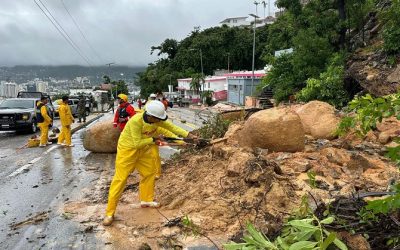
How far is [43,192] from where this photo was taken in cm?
791

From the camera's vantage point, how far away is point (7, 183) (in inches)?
343

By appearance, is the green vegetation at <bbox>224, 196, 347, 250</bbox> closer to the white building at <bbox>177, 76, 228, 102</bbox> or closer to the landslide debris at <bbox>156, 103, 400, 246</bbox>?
the landslide debris at <bbox>156, 103, 400, 246</bbox>

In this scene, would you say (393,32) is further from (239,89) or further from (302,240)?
(239,89)

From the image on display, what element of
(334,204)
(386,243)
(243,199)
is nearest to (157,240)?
(243,199)

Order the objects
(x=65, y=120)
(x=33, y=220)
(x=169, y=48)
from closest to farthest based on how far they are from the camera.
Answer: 1. (x=33, y=220)
2. (x=65, y=120)
3. (x=169, y=48)

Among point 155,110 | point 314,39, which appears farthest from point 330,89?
point 155,110

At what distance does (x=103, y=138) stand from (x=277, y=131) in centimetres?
588

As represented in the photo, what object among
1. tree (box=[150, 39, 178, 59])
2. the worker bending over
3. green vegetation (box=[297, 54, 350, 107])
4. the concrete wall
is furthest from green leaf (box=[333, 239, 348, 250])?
tree (box=[150, 39, 178, 59])

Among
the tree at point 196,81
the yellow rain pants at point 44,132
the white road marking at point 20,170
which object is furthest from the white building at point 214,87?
the white road marking at point 20,170

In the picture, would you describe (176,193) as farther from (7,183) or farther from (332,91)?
(332,91)

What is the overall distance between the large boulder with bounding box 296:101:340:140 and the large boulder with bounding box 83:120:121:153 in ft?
17.1

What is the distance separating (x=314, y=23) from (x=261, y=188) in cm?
1875

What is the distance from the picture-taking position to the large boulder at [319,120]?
392 inches

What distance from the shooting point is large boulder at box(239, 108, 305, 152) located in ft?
26.9
